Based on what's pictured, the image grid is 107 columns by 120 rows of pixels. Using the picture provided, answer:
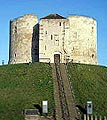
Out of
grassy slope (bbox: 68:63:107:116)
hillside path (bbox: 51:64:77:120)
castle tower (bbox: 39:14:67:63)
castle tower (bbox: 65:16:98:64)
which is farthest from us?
castle tower (bbox: 65:16:98:64)

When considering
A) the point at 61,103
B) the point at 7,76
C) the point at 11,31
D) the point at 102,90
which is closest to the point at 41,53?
the point at 11,31

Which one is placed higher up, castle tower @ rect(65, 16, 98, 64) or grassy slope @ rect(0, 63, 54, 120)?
castle tower @ rect(65, 16, 98, 64)

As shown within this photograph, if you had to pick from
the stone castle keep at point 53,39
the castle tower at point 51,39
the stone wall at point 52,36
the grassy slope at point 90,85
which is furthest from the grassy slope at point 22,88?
the stone castle keep at point 53,39

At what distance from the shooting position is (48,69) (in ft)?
140

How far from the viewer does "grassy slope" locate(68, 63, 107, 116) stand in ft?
110

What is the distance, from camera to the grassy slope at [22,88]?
31.1 m

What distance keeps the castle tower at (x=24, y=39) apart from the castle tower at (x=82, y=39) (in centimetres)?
439

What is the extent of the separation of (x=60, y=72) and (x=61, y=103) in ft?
31.4

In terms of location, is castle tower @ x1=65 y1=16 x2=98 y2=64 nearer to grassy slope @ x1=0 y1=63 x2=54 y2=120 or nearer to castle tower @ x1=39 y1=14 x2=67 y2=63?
castle tower @ x1=39 y1=14 x2=67 y2=63

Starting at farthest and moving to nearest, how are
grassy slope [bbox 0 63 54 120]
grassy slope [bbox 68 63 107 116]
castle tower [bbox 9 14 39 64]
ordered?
castle tower [bbox 9 14 39 64] < grassy slope [bbox 68 63 107 116] < grassy slope [bbox 0 63 54 120]

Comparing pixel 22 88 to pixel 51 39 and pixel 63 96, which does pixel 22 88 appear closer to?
pixel 63 96

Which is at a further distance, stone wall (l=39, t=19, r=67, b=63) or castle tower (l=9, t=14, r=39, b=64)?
castle tower (l=9, t=14, r=39, b=64)

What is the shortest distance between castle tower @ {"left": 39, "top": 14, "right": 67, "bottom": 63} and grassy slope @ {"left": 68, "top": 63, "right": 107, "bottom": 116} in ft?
20.6

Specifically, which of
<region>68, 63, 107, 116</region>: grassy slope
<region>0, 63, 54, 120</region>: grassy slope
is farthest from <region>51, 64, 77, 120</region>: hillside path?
<region>68, 63, 107, 116</region>: grassy slope
